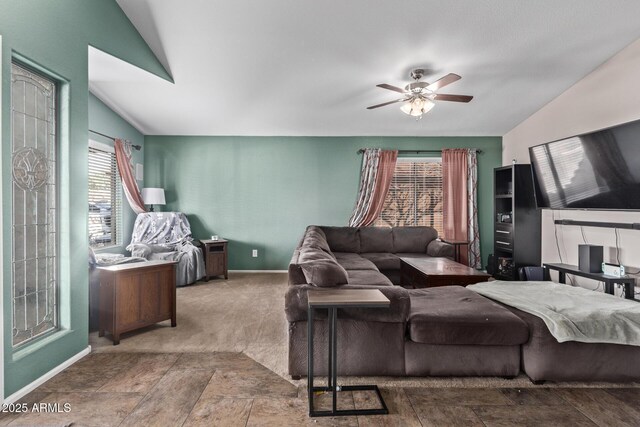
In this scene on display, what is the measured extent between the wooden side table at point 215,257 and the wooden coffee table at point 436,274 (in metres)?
2.76

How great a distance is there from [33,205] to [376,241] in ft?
13.8

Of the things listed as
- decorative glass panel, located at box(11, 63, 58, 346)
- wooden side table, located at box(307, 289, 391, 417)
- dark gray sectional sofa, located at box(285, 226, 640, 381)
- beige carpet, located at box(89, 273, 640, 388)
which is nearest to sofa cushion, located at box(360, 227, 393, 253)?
beige carpet, located at box(89, 273, 640, 388)

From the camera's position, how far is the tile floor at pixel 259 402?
5.80 feet

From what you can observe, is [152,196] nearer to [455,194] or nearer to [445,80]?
[445,80]

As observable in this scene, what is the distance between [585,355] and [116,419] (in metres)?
2.78

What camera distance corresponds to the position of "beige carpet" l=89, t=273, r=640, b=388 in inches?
85.7

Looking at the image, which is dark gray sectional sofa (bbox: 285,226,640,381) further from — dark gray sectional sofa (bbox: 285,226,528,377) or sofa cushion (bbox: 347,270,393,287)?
sofa cushion (bbox: 347,270,393,287)

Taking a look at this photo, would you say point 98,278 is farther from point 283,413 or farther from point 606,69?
point 606,69

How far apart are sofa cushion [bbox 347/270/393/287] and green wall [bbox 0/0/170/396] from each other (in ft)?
7.38

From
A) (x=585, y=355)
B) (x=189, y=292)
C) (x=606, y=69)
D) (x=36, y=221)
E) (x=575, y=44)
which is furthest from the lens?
(x=189, y=292)

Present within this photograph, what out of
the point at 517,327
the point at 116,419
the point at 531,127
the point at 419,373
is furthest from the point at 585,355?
the point at 531,127

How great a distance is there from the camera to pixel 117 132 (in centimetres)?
493

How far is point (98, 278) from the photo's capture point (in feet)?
9.46

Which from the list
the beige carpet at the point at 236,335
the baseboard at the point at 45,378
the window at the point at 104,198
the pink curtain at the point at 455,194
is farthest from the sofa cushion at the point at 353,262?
the window at the point at 104,198
